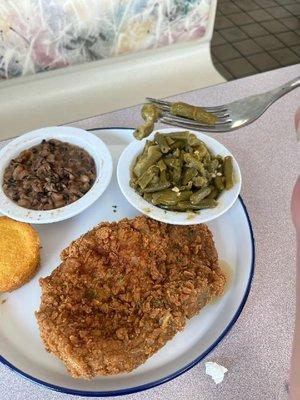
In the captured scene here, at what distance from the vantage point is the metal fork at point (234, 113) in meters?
1.04

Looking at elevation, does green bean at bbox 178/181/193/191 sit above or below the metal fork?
below

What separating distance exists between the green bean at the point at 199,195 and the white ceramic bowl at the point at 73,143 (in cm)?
23

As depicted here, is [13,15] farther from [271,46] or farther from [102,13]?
[271,46]

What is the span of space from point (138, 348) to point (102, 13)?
1.31m

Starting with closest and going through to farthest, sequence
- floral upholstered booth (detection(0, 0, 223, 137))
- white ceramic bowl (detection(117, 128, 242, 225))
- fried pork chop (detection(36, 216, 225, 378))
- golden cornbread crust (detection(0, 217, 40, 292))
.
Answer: fried pork chop (detection(36, 216, 225, 378)), golden cornbread crust (detection(0, 217, 40, 292)), white ceramic bowl (detection(117, 128, 242, 225)), floral upholstered booth (detection(0, 0, 223, 137))

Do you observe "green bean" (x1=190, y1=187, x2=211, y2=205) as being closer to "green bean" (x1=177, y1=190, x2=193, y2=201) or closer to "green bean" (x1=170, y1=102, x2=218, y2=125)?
"green bean" (x1=177, y1=190, x2=193, y2=201)

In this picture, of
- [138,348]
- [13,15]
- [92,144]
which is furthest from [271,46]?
[138,348]

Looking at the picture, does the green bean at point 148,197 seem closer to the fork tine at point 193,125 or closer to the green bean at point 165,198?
the green bean at point 165,198

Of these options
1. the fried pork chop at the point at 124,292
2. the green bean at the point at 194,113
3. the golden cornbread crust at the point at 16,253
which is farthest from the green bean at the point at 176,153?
the golden cornbread crust at the point at 16,253

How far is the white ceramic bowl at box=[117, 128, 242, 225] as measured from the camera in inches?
40.3

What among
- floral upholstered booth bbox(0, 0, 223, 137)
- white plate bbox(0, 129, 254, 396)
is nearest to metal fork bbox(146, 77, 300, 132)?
white plate bbox(0, 129, 254, 396)

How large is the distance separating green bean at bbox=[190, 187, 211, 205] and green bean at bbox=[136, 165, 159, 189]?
0.12 m

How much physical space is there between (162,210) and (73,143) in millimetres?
362

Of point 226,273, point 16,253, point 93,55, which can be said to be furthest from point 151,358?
point 93,55
